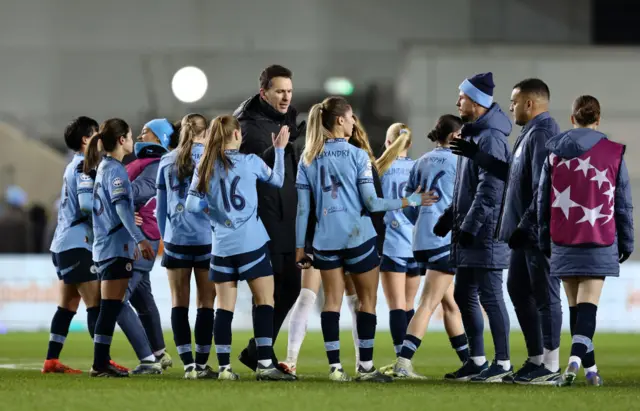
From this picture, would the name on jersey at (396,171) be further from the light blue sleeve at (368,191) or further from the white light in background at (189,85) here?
the white light in background at (189,85)

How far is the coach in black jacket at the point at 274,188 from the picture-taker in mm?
9141

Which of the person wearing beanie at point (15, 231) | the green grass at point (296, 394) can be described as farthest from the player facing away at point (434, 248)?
the person wearing beanie at point (15, 231)

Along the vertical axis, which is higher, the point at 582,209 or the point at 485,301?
the point at 582,209

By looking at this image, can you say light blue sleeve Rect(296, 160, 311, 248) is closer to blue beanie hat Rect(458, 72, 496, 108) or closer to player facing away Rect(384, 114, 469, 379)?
player facing away Rect(384, 114, 469, 379)

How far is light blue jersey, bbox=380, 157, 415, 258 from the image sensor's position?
10047 mm

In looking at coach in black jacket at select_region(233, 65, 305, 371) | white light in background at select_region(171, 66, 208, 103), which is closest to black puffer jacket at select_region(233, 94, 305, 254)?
coach in black jacket at select_region(233, 65, 305, 371)

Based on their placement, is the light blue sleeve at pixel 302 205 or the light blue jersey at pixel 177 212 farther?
the light blue jersey at pixel 177 212

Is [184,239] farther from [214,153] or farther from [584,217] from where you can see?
[584,217]

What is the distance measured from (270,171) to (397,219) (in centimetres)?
181

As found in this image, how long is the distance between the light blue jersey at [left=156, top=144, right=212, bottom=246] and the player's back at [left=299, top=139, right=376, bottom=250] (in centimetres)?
90

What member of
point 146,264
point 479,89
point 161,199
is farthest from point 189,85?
point 479,89

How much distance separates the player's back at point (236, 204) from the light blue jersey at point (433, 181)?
1522 mm

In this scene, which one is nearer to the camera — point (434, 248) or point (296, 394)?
point (296, 394)

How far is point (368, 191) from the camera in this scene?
8633mm
